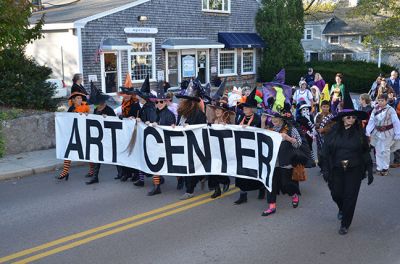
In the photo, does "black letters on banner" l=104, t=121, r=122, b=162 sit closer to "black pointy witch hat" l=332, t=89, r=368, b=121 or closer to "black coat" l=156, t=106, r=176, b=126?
"black coat" l=156, t=106, r=176, b=126

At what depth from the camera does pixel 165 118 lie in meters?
8.44

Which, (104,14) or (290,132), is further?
Result: (104,14)

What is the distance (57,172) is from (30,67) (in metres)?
4.19

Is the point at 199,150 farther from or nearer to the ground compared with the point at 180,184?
farther from the ground

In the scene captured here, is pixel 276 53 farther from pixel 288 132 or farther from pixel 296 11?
pixel 288 132

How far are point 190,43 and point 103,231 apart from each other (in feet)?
65.8

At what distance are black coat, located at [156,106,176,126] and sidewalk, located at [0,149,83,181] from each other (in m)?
3.41

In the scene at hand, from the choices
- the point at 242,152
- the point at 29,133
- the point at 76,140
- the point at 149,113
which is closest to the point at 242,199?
the point at 242,152

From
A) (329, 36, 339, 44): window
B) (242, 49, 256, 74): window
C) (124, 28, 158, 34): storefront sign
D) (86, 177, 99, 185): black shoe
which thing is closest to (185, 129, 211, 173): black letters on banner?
(86, 177, 99, 185): black shoe

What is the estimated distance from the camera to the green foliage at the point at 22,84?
12.6 metres

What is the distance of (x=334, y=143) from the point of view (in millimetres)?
6336

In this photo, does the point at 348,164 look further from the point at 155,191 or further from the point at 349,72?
the point at 349,72

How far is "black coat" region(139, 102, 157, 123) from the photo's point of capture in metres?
8.52

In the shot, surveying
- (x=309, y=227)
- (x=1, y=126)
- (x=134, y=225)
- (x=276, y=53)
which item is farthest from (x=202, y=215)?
(x=276, y=53)
